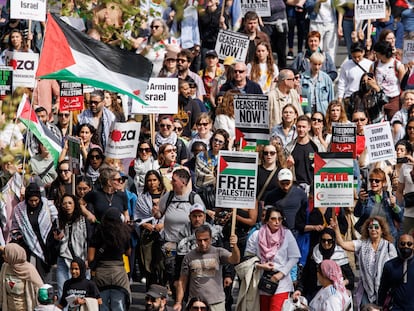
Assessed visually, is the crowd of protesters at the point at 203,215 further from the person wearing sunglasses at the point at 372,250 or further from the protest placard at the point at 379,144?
the protest placard at the point at 379,144

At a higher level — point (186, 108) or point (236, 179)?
point (186, 108)

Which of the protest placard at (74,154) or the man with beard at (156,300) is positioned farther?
the protest placard at (74,154)

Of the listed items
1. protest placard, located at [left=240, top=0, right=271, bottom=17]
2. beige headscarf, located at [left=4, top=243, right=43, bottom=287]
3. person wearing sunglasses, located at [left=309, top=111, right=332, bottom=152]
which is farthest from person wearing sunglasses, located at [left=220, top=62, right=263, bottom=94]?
beige headscarf, located at [left=4, top=243, right=43, bottom=287]

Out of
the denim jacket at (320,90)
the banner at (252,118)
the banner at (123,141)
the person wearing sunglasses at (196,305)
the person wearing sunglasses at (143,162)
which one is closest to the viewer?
the person wearing sunglasses at (196,305)

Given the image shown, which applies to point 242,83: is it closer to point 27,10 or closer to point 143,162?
point 143,162

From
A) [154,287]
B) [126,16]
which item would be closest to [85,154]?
[154,287]

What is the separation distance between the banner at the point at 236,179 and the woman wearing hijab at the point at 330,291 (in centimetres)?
136

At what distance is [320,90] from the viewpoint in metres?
A: 22.6

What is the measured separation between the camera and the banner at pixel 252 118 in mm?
18391

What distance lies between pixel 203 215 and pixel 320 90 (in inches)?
236

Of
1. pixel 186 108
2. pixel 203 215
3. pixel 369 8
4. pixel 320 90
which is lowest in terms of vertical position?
pixel 203 215

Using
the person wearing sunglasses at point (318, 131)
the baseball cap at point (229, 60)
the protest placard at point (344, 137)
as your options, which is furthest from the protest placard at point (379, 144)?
the baseball cap at point (229, 60)

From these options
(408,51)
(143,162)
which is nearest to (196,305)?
(143,162)

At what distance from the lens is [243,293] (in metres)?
16.9
